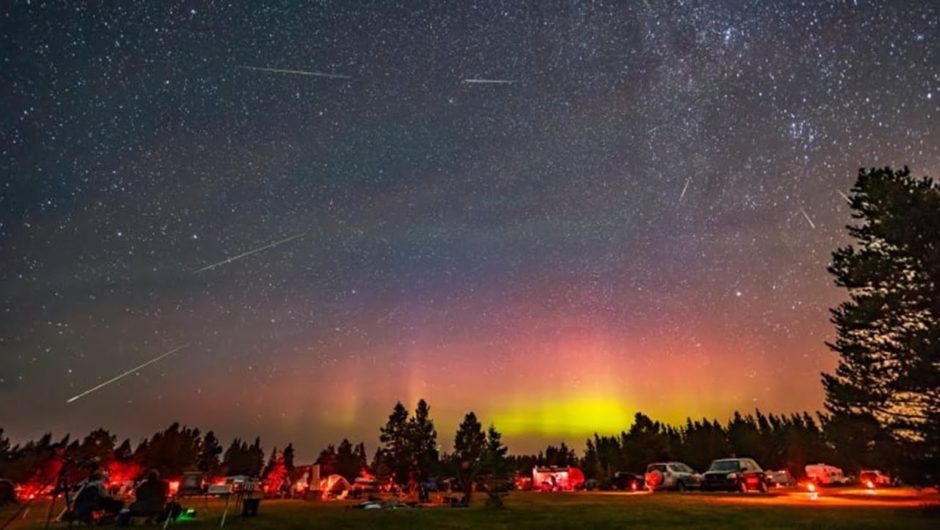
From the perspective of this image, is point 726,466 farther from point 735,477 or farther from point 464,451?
point 464,451

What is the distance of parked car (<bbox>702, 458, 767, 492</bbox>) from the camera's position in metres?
29.2

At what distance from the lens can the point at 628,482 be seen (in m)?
44.8

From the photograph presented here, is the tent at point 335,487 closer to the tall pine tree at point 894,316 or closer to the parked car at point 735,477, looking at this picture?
the parked car at point 735,477

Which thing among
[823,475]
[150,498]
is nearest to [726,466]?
[150,498]

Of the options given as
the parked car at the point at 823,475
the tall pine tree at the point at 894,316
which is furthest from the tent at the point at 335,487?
the parked car at the point at 823,475

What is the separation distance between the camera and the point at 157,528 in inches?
578

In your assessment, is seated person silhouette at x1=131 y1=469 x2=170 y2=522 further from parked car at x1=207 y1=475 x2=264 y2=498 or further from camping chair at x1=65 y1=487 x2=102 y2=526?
parked car at x1=207 y1=475 x2=264 y2=498

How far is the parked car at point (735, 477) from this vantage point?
2919 cm

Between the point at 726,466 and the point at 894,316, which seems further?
the point at 726,466

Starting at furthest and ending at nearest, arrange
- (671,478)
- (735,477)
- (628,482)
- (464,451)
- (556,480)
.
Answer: (464,451) < (556,480) < (628,482) < (671,478) < (735,477)

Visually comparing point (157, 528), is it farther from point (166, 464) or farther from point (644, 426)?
point (166, 464)

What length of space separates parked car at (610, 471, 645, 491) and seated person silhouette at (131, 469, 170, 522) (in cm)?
3705

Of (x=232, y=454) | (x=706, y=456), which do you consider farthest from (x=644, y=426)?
(x=232, y=454)

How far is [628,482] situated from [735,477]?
55.8 feet
